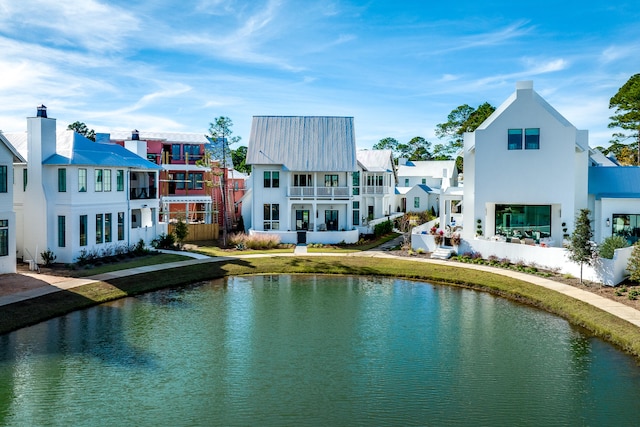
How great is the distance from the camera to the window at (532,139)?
32.5 m

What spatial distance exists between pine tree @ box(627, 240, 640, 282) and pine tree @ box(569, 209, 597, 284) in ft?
4.98

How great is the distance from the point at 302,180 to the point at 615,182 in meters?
20.8

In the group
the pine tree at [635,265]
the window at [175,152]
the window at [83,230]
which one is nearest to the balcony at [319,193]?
the window at [175,152]

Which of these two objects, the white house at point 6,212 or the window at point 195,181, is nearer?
the white house at point 6,212

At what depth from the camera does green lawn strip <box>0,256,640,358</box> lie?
18920 mm

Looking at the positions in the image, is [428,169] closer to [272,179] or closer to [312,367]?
[272,179]

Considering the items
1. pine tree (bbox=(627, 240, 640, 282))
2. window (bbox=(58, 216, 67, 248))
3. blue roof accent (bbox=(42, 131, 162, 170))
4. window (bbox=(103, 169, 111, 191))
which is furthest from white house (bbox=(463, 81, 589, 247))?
→ window (bbox=(58, 216, 67, 248))

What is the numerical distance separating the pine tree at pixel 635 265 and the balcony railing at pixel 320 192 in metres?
20.6

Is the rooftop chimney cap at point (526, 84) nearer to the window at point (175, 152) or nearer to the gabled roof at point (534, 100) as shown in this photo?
the gabled roof at point (534, 100)

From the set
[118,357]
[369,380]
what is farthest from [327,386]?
[118,357]

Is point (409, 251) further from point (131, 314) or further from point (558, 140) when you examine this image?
point (131, 314)

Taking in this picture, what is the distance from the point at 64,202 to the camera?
28922 mm

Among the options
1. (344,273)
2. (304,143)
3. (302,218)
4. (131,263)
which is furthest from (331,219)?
(131,263)

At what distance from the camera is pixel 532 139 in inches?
1283
